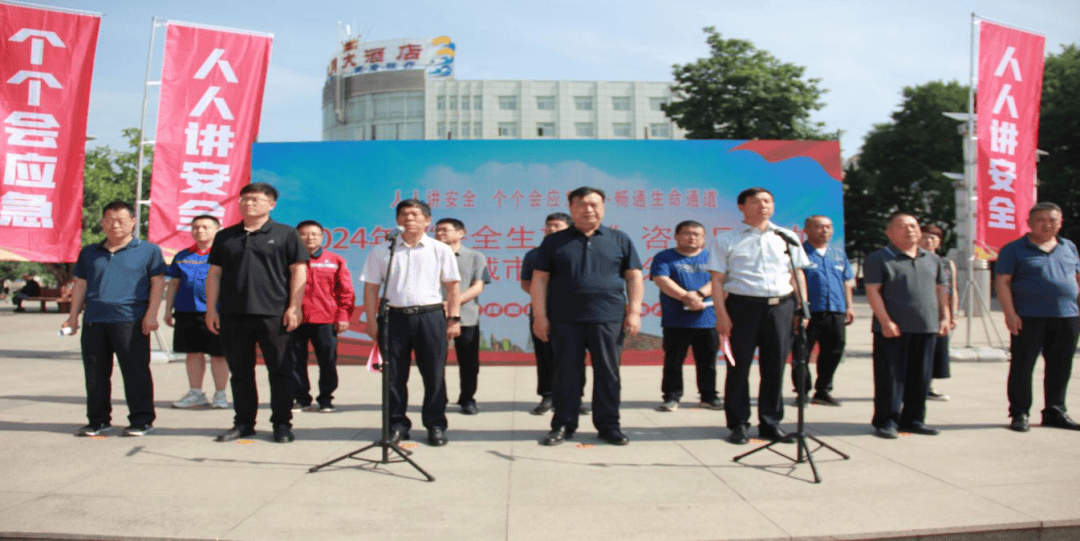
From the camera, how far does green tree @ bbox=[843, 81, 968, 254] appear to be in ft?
112

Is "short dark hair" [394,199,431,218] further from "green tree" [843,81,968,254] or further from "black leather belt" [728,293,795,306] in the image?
"green tree" [843,81,968,254]

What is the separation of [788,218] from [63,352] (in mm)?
10543

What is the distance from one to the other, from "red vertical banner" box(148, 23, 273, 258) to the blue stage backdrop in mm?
550

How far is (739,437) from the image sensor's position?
196 inches

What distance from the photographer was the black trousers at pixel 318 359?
646 centimetres

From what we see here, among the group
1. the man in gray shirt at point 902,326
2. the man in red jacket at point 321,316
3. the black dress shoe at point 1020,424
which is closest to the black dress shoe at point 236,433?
the man in red jacket at point 321,316

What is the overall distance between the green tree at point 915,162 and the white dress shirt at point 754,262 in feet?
106

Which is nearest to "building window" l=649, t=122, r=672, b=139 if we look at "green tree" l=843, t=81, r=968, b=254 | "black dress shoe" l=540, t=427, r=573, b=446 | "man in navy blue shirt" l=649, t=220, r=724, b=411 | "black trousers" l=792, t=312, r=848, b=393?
"green tree" l=843, t=81, r=968, b=254

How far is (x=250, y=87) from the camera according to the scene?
32.7 feet

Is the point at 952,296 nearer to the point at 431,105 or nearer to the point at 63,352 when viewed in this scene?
the point at 63,352

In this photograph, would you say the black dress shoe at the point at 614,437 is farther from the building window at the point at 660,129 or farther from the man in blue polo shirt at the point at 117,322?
the building window at the point at 660,129

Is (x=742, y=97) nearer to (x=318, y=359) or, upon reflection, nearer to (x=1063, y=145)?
(x=1063, y=145)

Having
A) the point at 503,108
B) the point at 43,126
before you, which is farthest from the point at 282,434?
the point at 503,108

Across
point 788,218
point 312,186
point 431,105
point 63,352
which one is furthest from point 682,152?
point 431,105
